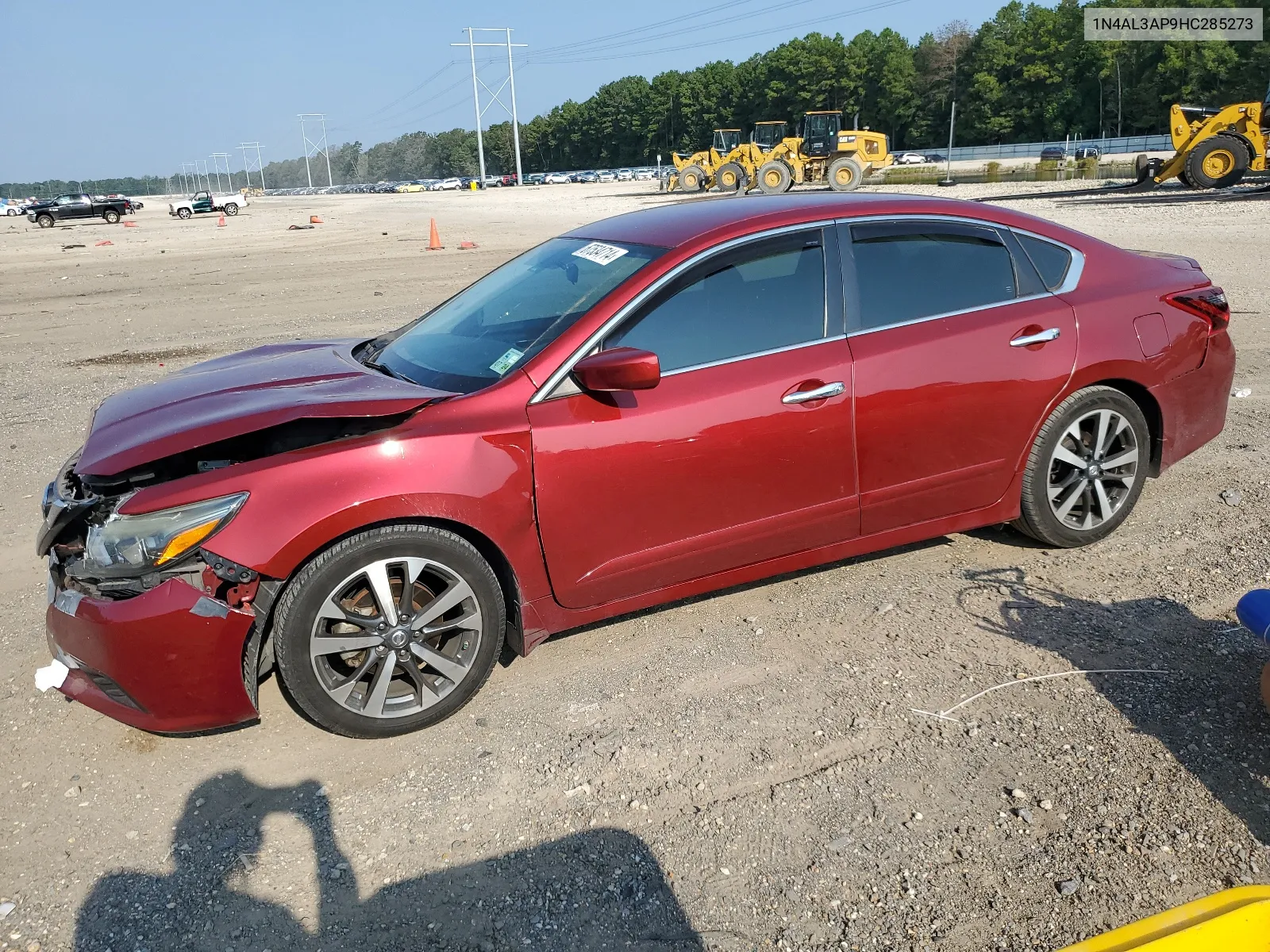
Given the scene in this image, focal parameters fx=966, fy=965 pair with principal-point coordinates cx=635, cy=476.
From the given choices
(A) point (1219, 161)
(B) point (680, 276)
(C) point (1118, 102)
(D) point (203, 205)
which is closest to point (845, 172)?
(A) point (1219, 161)

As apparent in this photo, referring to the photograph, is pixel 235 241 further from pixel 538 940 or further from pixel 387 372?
pixel 538 940

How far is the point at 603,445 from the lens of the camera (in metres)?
3.34

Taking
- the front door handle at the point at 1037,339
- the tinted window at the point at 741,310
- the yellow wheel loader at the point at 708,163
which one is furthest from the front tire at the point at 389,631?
the yellow wheel loader at the point at 708,163

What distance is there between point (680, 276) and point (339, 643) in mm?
1779

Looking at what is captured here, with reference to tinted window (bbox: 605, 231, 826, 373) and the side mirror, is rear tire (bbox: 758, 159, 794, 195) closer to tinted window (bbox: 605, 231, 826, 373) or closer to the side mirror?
tinted window (bbox: 605, 231, 826, 373)

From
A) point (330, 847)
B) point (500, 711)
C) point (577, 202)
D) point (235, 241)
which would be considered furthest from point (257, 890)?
point (577, 202)

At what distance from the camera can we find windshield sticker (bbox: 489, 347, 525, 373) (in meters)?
3.50

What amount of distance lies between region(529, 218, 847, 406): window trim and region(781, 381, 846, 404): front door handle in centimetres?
18

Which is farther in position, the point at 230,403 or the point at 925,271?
the point at 925,271

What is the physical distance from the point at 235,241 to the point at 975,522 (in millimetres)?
30776

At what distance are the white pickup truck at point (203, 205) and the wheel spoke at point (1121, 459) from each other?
61305 mm

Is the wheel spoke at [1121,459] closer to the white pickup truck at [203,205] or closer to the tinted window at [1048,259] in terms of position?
the tinted window at [1048,259]

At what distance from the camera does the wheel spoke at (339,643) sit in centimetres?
305

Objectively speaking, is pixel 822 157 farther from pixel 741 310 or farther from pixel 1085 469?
pixel 741 310
